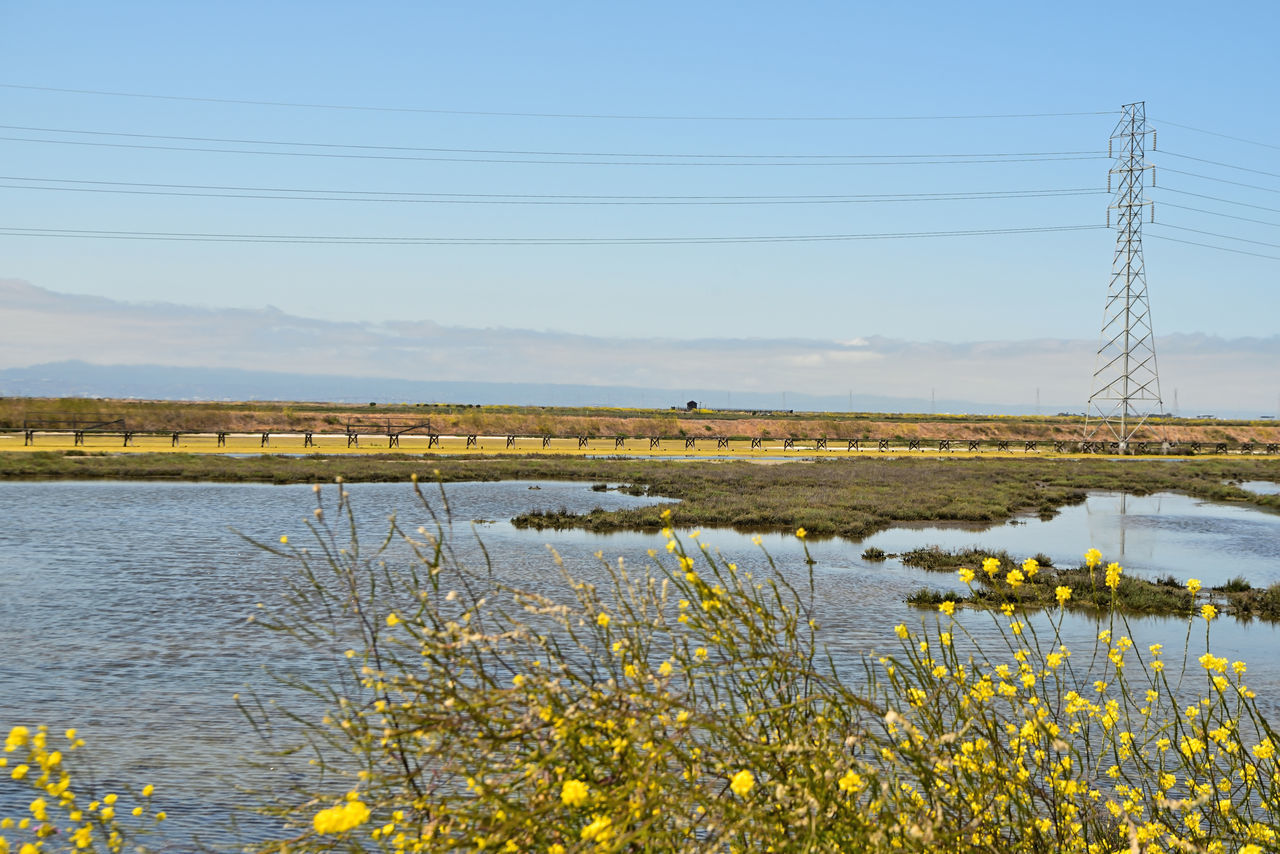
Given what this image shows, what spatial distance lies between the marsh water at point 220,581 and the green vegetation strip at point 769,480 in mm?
2008

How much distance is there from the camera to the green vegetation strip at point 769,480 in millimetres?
34688

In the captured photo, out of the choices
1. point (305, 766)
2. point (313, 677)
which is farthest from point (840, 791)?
point (313, 677)

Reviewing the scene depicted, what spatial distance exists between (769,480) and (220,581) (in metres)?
33.6

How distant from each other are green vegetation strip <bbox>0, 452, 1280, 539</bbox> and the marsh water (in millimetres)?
2008

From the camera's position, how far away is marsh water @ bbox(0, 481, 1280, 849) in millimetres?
10469

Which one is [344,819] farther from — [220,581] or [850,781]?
[220,581]

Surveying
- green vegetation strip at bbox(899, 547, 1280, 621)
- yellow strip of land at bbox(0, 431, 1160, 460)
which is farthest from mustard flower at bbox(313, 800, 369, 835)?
yellow strip of land at bbox(0, 431, 1160, 460)

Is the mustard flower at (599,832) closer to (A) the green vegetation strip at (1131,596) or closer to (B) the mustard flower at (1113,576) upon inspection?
(B) the mustard flower at (1113,576)

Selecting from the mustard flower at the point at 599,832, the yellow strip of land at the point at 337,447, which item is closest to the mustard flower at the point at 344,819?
the mustard flower at the point at 599,832

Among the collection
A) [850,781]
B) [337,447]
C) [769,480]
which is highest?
[850,781]

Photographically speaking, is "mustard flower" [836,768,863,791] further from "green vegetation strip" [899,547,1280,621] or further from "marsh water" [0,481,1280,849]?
"green vegetation strip" [899,547,1280,621]

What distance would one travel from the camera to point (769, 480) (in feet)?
165

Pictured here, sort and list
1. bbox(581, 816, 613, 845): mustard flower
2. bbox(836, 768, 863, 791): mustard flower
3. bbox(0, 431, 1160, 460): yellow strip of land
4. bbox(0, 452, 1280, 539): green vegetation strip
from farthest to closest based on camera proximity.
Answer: bbox(0, 431, 1160, 460): yellow strip of land, bbox(0, 452, 1280, 539): green vegetation strip, bbox(836, 768, 863, 791): mustard flower, bbox(581, 816, 613, 845): mustard flower

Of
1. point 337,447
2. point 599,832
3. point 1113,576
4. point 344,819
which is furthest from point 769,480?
point 344,819
